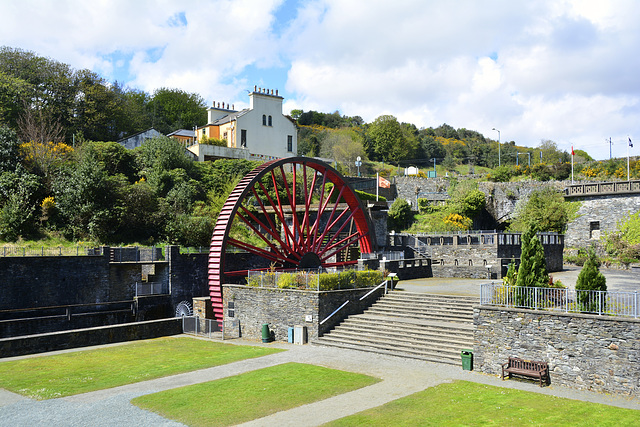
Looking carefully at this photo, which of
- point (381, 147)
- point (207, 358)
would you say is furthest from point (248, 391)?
point (381, 147)

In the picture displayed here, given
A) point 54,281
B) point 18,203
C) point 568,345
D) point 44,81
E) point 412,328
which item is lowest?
point 412,328

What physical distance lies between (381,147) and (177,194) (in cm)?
5263

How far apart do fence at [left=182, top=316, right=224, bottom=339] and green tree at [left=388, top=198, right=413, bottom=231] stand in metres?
29.0

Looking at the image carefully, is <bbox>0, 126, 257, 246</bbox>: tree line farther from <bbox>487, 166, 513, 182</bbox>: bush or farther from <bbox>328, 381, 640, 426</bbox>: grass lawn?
<bbox>487, 166, 513, 182</bbox>: bush

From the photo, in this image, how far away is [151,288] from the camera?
25.4 meters

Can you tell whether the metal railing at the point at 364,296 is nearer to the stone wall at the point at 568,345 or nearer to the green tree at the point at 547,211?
the stone wall at the point at 568,345

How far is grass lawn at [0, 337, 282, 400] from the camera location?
42.0ft

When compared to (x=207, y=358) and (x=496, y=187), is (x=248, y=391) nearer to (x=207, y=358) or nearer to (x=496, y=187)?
(x=207, y=358)

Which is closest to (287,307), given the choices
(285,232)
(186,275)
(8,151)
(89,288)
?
(285,232)

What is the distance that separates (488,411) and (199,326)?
492 inches

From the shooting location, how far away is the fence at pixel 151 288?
2517cm

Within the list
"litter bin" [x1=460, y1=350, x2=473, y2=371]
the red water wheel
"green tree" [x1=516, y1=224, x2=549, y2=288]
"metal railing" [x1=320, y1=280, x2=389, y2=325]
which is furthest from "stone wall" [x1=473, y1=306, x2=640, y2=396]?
the red water wheel

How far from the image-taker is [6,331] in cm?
1955

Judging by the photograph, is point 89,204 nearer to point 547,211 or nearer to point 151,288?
point 151,288
